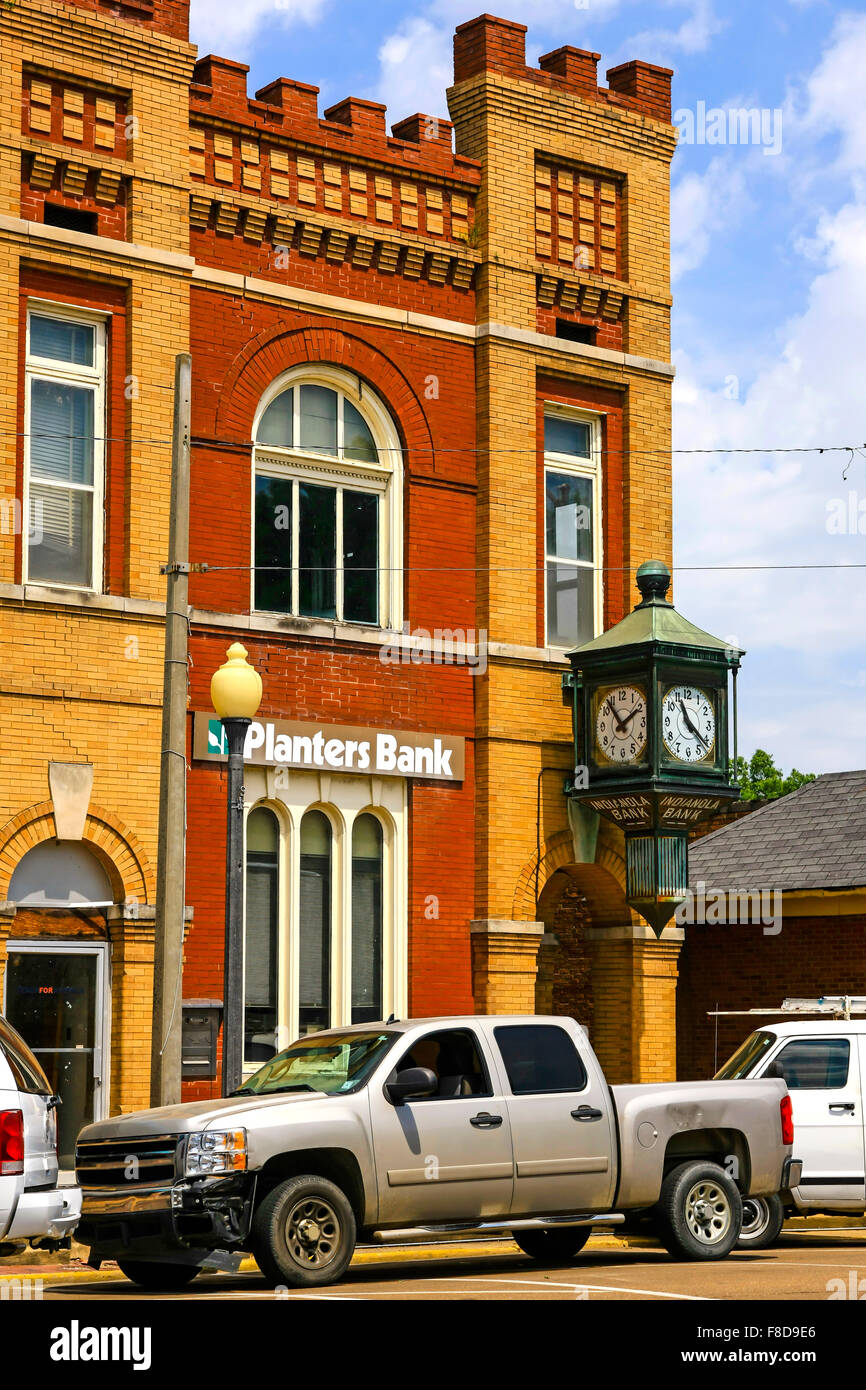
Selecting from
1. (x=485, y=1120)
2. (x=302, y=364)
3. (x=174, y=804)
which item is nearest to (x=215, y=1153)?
(x=485, y=1120)

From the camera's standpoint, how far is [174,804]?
15.0 meters

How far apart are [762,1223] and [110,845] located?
6.50m

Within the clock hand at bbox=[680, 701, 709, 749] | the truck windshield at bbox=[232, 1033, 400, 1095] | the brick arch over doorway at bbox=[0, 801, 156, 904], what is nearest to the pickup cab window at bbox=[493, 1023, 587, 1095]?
the truck windshield at bbox=[232, 1033, 400, 1095]

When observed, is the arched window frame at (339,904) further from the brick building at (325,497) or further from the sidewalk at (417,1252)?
the sidewalk at (417,1252)

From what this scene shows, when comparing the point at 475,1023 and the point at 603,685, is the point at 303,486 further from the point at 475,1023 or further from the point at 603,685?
the point at 475,1023

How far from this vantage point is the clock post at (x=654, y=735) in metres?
19.5

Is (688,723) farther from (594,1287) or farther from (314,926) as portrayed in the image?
(594,1287)

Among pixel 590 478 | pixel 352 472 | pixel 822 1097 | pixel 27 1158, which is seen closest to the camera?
pixel 27 1158

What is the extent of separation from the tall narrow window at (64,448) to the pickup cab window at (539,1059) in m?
6.71

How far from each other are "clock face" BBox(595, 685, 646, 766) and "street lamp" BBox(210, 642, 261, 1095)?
18.1 feet

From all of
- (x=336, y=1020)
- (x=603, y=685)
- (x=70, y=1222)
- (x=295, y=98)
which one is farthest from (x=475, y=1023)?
(x=295, y=98)

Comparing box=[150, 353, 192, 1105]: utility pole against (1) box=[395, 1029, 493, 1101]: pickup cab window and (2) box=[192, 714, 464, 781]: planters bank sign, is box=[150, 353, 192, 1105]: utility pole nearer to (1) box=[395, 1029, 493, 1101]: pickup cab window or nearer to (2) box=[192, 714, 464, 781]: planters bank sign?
(1) box=[395, 1029, 493, 1101]: pickup cab window

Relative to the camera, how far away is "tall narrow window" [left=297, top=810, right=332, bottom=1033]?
62.6 ft

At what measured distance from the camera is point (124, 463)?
1808cm
